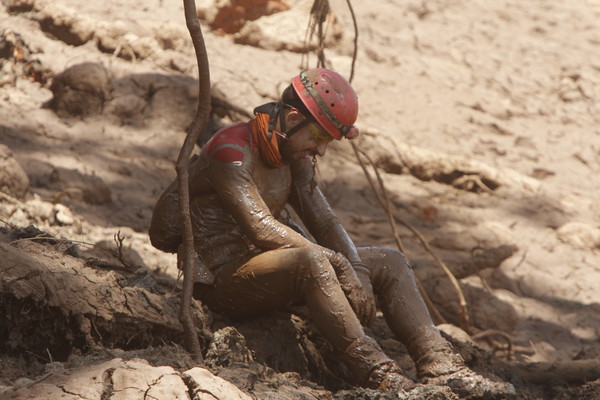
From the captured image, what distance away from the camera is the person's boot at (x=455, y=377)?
3789 mm

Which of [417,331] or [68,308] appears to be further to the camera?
[417,331]

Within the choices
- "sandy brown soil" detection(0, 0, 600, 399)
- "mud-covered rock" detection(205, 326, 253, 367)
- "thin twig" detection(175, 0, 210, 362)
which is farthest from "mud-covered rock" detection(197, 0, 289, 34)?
"mud-covered rock" detection(205, 326, 253, 367)

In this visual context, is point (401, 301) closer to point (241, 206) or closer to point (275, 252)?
point (275, 252)

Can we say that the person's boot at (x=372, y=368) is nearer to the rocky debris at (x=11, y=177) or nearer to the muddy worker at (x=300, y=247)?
the muddy worker at (x=300, y=247)

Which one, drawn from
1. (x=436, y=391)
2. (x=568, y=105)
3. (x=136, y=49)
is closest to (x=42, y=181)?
(x=136, y=49)

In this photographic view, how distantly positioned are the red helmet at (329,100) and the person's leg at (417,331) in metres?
0.72

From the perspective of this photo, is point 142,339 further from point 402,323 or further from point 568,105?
point 568,105

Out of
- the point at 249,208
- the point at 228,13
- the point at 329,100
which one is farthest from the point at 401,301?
the point at 228,13

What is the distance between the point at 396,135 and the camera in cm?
829

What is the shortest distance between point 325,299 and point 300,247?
10.6 inches

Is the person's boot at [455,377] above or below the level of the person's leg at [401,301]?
below

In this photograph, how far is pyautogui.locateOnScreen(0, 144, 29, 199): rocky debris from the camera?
580cm

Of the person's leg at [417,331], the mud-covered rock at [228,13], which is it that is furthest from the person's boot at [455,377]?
the mud-covered rock at [228,13]

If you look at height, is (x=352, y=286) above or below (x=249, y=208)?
below
